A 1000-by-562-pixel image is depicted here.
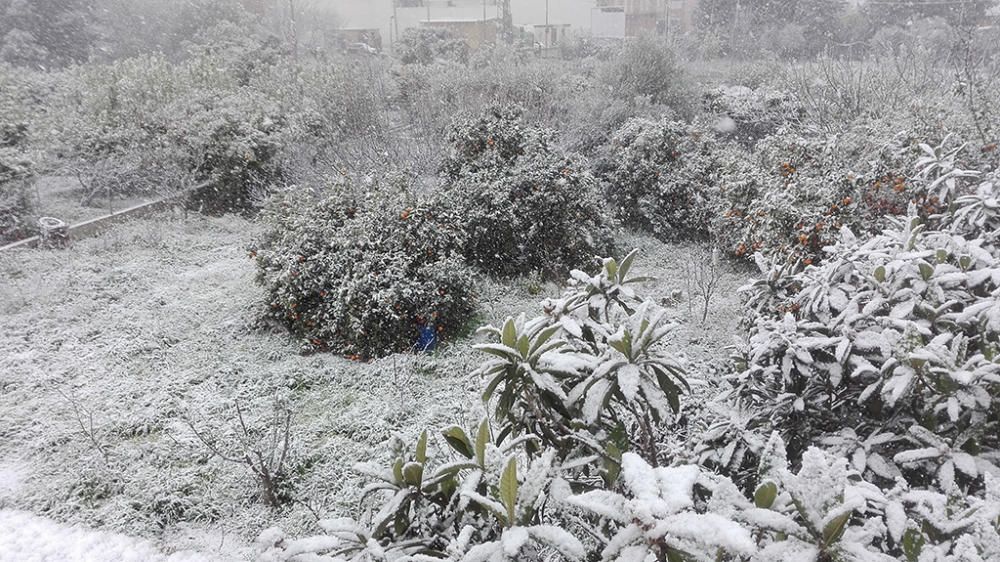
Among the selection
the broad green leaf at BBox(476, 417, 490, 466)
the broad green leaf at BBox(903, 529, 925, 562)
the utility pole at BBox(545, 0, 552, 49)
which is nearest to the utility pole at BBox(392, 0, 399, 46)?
the utility pole at BBox(545, 0, 552, 49)

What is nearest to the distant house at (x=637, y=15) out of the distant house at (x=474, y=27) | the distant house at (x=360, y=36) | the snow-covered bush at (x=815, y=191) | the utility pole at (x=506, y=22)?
the utility pole at (x=506, y=22)

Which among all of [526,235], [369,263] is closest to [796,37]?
[526,235]

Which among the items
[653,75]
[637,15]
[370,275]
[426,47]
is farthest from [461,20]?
[370,275]

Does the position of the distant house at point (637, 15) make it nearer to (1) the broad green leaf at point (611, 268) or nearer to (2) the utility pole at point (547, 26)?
(2) the utility pole at point (547, 26)

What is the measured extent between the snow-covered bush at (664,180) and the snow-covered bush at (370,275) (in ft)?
13.3

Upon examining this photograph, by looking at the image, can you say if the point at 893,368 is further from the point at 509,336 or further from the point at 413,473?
the point at 413,473

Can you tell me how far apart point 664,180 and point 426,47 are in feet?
48.2

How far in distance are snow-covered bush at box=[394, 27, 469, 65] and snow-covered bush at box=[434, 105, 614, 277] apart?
41.5ft

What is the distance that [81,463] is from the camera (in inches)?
157

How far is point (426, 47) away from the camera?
20.6m

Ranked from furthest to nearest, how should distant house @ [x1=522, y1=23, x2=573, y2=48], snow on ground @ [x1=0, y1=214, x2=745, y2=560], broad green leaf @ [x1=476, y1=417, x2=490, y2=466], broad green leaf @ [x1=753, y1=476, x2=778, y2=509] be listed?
1. distant house @ [x1=522, y1=23, x2=573, y2=48]
2. snow on ground @ [x1=0, y1=214, x2=745, y2=560]
3. broad green leaf @ [x1=476, y1=417, x2=490, y2=466]
4. broad green leaf @ [x1=753, y1=476, x2=778, y2=509]

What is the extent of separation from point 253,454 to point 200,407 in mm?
999

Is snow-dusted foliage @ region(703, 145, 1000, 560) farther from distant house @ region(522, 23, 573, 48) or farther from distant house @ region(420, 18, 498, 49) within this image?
distant house @ region(420, 18, 498, 49)

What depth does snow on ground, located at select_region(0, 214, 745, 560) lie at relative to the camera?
3.62 meters
